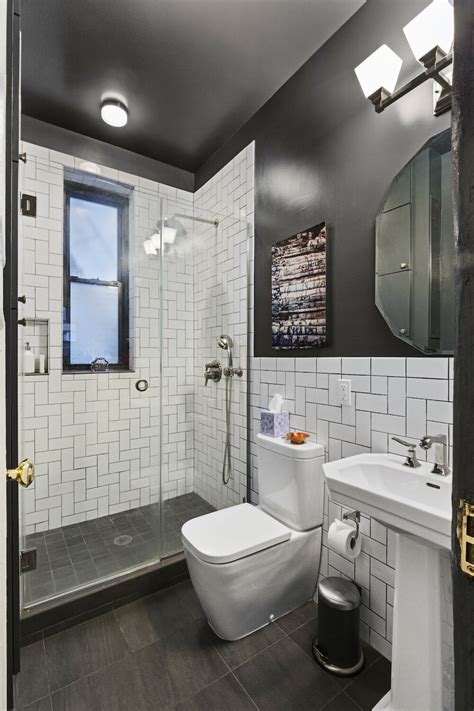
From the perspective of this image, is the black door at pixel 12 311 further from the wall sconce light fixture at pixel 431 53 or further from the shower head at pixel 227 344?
the shower head at pixel 227 344

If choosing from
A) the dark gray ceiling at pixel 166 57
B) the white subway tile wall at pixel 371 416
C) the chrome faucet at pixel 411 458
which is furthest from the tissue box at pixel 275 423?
the dark gray ceiling at pixel 166 57

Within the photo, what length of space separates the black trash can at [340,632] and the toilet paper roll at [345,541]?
16 centimetres

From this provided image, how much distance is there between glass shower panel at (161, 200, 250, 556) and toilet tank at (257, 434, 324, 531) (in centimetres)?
54

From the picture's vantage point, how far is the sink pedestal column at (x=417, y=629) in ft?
3.38

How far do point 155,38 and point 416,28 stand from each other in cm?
124

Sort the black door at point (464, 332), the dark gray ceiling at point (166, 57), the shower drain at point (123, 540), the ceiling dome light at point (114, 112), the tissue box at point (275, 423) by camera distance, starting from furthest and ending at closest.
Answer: the ceiling dome light at point (114, 112) < the shower drain at point (123, 540) < the tissue box at point (275, 423) < the dark gray ceiling at point (166, 57) < the black door at point (464, 332)

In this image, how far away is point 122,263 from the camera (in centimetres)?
223

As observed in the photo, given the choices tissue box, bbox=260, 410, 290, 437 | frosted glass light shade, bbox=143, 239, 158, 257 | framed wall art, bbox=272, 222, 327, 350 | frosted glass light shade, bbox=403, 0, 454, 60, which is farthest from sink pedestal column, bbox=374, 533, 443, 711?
frosted glass light shade, bbox=143, 239, 158, 257

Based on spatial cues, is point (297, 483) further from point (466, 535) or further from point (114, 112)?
point (114, 112)

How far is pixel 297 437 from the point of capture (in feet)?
5.57

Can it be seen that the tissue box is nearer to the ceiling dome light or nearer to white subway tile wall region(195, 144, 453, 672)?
white subway tile wall region(195, 144, 453, 672)

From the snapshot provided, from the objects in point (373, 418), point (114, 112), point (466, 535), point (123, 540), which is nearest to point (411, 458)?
point (373, 418)

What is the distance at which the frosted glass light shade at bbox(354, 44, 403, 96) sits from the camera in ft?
4.15

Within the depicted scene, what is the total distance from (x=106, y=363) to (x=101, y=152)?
159 cm
